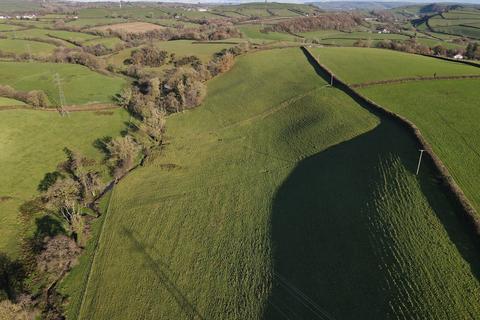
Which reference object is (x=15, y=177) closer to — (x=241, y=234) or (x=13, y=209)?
(x=13, y=209)

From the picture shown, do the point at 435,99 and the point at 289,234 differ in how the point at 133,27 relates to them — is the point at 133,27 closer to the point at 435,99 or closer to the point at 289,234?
the point at 435,99

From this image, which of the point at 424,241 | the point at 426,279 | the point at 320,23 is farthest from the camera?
the point at 320,23

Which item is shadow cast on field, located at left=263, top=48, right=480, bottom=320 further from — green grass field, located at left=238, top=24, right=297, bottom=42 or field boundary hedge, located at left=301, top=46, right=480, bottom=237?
green grass field, located at left=238, top=24, right=297, bottom=42

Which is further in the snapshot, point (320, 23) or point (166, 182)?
point (320, 23)

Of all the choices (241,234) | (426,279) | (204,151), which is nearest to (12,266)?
(241,234)

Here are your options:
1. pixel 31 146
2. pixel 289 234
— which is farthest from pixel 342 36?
pixel 289 234

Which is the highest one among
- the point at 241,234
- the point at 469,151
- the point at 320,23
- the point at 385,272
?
the point at 320,23
